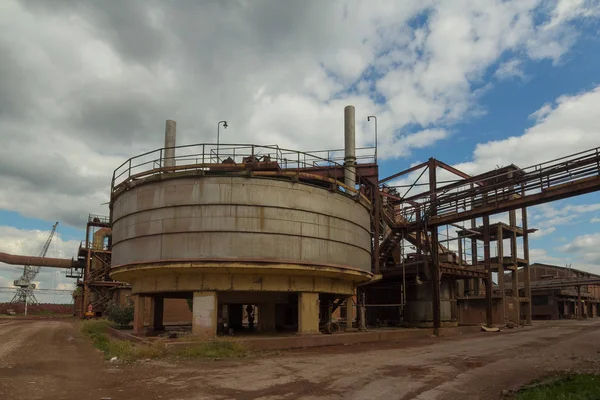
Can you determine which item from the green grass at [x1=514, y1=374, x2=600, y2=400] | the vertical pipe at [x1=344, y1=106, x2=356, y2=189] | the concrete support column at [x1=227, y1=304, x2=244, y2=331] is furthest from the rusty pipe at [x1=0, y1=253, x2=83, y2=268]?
the green grass at [x1=514, y1=374, x2=600, y2=400]

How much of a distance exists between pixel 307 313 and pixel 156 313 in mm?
8553

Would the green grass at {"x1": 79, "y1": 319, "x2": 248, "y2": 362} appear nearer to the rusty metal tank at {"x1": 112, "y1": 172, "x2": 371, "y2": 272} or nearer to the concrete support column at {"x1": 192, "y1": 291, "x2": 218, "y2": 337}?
the concrete support column at {"x1": 192, "y1": 291, "x2": 218, "y2": 337}

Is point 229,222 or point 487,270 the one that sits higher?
point 229,222

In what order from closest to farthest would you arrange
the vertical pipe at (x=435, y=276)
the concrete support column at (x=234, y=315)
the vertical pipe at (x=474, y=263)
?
1. the concrete support column at (x=234, y=315)
2. the vertical pipe at (x=435, y=276)
3. the vertical pipe at (x=474, y=263)

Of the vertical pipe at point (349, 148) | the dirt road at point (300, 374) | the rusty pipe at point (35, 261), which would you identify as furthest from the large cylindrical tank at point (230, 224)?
the rusty pipe at point (35, 261)

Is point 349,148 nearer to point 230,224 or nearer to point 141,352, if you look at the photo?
point 230,224

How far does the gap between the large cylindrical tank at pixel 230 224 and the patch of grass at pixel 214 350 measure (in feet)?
10.8

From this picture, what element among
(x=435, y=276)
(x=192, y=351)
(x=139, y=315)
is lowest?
(x=192, y=351)

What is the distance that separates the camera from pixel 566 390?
9406mm

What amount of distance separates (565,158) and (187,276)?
17409mm

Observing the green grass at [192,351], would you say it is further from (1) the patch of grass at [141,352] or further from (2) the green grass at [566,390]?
(2) the green grass at [566,390]

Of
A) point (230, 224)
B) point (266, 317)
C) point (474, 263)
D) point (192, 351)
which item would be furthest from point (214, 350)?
point (474, 263)

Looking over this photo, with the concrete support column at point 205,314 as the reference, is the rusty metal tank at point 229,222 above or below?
above

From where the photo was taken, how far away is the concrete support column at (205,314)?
19.2 meters
